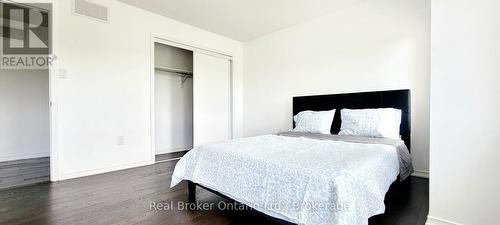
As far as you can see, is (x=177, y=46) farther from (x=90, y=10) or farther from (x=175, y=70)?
(x=90, y=10)

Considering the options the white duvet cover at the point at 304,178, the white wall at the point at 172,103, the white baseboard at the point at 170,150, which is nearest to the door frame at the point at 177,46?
the white wall at the point at 172,103

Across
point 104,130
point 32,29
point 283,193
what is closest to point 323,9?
point 283,193

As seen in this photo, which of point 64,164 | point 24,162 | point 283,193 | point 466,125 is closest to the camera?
point 283,193

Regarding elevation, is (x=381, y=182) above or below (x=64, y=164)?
above

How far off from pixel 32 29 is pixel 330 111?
5246mm

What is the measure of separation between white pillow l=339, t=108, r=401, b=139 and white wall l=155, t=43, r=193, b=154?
3.34 meters

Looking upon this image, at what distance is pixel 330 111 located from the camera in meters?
3.13

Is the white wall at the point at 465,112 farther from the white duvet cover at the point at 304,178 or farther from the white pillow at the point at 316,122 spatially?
the white pillow at the point at 316,122

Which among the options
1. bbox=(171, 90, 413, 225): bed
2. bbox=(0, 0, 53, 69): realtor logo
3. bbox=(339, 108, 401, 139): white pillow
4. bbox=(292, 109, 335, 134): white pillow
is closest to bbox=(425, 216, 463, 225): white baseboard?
bbox=(171, 90, 413, 225): bed

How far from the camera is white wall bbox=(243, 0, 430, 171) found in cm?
266

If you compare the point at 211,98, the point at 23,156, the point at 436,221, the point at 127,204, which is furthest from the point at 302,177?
the point at 23,156

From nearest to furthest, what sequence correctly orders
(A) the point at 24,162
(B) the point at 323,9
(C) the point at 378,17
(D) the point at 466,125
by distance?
(D) the point at 466,125
(C) the point at 378,17
(B) the point at 323,9
(A) the point at 24,162

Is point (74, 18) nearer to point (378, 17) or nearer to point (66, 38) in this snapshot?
point (66, 38)

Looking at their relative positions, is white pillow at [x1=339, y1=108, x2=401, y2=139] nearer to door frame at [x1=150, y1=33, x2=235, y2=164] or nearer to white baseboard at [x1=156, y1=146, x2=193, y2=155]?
door frame at [x1=150, y1=33, x2=235, y2=164]
